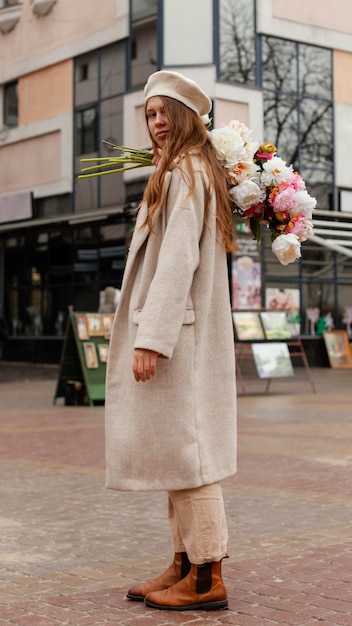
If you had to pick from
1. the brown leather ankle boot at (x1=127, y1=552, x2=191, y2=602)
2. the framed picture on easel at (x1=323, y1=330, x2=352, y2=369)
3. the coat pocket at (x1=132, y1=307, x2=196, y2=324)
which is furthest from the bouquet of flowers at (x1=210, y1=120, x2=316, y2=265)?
the framed picture on easel at (x1=323, y1=330, x2=352, y2=369)

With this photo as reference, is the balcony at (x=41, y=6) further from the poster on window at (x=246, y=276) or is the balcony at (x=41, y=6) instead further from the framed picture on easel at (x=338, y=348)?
the framed picture on easel at (x=338, y=348)

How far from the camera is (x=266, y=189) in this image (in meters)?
4.07

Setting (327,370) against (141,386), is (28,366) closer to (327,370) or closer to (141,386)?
(327,370)

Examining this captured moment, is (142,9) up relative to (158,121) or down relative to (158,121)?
up

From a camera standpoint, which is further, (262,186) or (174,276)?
(262,186)

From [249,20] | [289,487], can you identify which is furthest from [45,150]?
[289,487]

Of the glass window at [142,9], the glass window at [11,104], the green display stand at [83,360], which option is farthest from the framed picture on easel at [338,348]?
the green display stand at [83,360]

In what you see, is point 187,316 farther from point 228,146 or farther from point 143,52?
point 143,52

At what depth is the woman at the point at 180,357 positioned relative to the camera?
144 inches

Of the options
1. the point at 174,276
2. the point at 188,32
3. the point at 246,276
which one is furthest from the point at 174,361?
the point at 188,32

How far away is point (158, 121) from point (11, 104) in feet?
79.1

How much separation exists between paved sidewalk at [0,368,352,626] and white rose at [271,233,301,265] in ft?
4.42

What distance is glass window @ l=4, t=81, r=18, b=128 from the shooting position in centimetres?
2688

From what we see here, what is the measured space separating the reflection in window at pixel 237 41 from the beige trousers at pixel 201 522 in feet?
63.5
